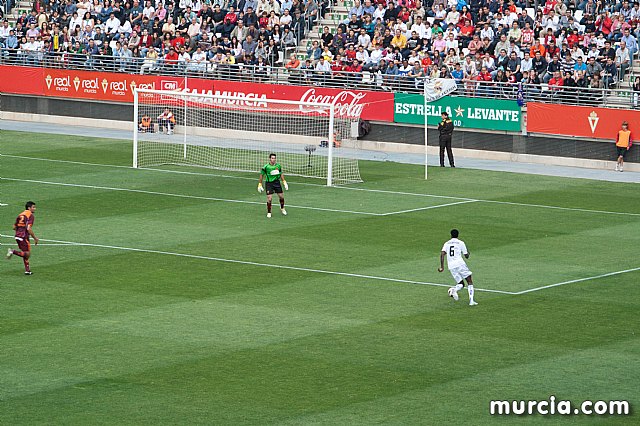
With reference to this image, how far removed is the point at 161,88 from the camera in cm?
5347

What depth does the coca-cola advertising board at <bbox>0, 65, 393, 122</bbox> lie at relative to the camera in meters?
48.8

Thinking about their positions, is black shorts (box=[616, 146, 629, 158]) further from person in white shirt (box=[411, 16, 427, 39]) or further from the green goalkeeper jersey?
the green goalkeeper jersey

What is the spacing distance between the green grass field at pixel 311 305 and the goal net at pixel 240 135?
5.20 m

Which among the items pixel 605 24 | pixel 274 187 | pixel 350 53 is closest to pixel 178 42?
pixel 350 53

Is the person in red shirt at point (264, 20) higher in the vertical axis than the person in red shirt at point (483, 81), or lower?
higher

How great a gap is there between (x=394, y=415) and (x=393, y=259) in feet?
37.2

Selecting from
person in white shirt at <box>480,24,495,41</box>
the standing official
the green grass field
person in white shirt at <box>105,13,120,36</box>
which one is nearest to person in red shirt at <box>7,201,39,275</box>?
the green grass field

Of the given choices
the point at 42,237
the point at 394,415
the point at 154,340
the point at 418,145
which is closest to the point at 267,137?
the point at 418,145

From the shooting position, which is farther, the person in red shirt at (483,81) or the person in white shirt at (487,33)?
the person in white shirt at (487,33)

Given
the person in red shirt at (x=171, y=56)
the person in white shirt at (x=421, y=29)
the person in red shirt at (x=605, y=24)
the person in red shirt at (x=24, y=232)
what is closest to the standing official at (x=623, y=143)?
the person in red shirt at (x=605, y=24)

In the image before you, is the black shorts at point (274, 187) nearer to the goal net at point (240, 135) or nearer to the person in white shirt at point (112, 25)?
the goal net at point (240, 135)

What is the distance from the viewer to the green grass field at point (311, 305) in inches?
705

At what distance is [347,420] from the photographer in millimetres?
16797

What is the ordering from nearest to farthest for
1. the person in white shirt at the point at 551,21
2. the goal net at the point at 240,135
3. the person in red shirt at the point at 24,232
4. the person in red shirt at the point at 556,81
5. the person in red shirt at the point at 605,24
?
the person in red shirt at the point at 24,232
the goal net at the point at 240,135
the person in red shirt at the point at 556,81
the person in red shirt at the point at 605,24
the person in white shirt at the point at 551,21
